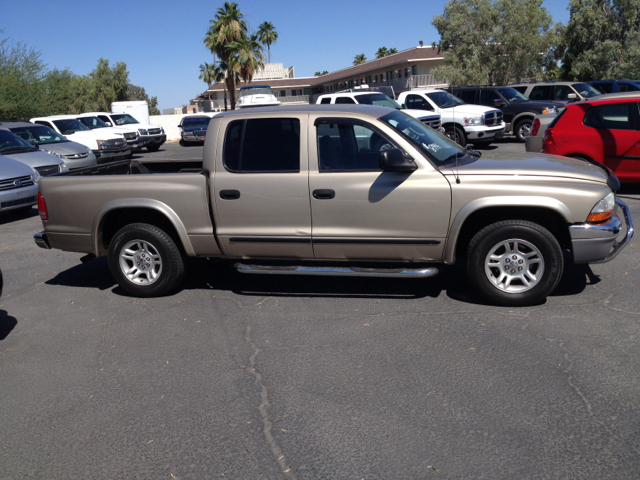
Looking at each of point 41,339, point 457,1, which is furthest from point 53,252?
point 457,1

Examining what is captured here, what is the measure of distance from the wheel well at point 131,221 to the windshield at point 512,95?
1592 centimetres

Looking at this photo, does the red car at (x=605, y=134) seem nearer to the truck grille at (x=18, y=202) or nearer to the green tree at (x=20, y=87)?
the truck grille at (x=18, y=202)

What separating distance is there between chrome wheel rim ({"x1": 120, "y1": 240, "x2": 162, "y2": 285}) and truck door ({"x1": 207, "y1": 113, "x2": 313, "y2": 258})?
85cm

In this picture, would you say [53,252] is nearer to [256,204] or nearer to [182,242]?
[182,242]

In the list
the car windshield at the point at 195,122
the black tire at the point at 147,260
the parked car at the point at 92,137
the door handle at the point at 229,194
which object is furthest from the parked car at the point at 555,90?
the black tire at the point at 147,260

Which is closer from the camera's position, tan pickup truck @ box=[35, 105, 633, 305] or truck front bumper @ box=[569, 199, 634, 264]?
truck front bumper @ box=[569, 199, 634, 264]

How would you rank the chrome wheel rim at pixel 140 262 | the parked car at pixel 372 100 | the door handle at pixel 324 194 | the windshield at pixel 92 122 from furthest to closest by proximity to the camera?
the windshield at pixel 92 122
the parked car at pixel 372 100
the chrome wheel rim at pixel 140 262
the door handle at pixel 324 194

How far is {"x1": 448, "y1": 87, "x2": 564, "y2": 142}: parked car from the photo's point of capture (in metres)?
18.0

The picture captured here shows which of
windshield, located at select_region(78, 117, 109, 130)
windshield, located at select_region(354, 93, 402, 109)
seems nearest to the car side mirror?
windshield, located at select_region(354, 93, 402, 109)

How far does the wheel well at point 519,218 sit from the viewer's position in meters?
5.16

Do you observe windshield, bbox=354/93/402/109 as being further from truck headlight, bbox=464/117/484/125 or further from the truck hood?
the truck hood

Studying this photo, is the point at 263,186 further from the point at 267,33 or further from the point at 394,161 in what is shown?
the point at 267,33

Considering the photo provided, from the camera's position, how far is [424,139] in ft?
18.6

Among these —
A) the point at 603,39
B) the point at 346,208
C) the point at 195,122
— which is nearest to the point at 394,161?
the point at 346,208
